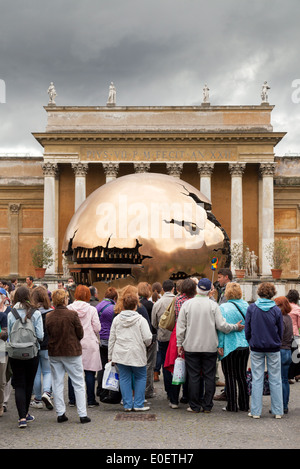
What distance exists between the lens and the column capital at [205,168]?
39031mm

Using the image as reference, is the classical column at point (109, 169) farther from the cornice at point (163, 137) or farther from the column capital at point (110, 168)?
the cornice at point (163, 137)

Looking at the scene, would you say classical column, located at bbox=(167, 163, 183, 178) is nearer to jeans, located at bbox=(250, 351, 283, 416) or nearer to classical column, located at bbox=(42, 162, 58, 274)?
classical column, located at bbox=(42, 162, 58, 274)

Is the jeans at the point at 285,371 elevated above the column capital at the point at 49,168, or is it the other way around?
the column capital at the point at 49,168

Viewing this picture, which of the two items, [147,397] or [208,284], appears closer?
[208,284]

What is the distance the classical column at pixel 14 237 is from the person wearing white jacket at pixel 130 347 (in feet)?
120

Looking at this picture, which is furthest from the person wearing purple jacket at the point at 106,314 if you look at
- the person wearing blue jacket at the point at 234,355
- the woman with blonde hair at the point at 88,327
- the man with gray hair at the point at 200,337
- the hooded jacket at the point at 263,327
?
the hooded jacket at the point at 263,327

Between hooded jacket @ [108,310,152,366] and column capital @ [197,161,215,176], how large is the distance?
32.6m

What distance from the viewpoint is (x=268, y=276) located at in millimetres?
38062

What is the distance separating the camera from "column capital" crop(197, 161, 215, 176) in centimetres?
3903

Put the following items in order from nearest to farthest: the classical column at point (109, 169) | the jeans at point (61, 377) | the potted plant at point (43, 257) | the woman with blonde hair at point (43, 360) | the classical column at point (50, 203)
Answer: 1. the jeans at point (61, 377)
2. the woman with blonde hair at point (43, 360)
3. the potted plant at point (43, 257)
4. the classical column at point (50, 203)
5. the classical column at point (109, 169)

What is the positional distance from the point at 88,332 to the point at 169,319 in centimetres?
107
